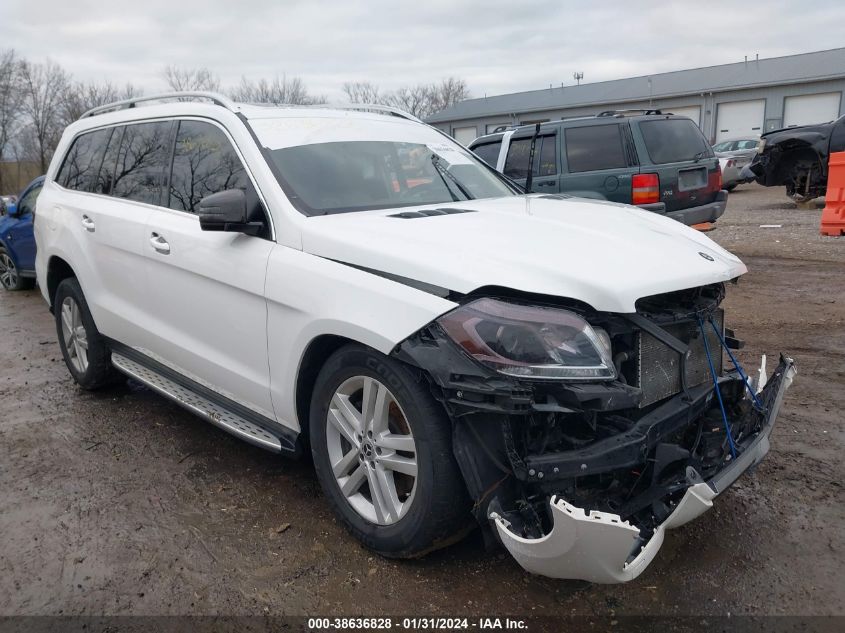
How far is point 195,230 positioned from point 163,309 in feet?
1.99

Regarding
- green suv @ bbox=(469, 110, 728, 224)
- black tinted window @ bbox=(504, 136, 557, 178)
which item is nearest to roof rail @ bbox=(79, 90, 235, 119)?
green suv @ bbox=(469, 110, 728, 224)

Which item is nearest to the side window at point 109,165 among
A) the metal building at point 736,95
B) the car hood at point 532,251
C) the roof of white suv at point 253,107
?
the roof of white suv at point 253,107

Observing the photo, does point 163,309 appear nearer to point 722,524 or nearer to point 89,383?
point 89,383

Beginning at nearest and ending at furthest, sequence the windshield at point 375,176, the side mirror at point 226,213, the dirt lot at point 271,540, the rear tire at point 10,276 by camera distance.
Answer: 1. the dirt lot at point 271,540
2. the side mirror at point 226,213
3. the windshield at point 375,176
4. the rear tire at point 10,276

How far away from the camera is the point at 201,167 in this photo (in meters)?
3.86

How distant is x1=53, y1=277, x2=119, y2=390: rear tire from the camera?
4.93 metres

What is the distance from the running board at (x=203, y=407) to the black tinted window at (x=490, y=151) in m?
6.28

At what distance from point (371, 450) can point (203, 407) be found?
1301 millimetres

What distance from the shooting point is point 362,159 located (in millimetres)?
3762

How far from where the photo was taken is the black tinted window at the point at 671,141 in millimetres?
8680

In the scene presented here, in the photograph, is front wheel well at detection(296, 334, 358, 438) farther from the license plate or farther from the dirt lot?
the license plate

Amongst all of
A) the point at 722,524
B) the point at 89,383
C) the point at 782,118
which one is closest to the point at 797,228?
the point at 722,524

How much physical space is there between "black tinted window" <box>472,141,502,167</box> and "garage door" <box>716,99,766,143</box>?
101 feet

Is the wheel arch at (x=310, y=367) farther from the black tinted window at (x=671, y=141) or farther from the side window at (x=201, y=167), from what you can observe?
the black tinted window at (x=671, y=141)
